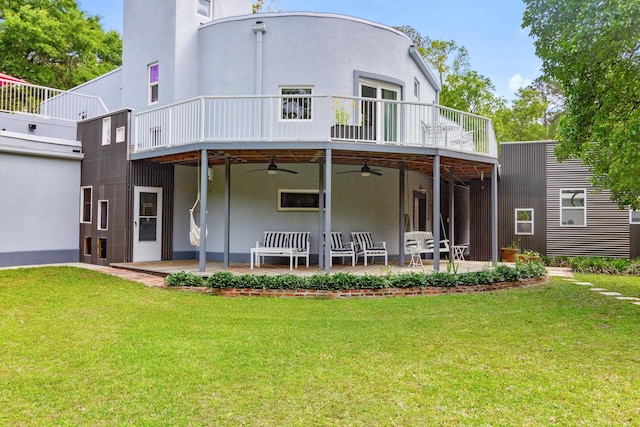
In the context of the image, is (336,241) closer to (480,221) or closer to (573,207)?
(480,221)

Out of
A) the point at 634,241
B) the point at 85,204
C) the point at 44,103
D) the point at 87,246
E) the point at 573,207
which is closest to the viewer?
the point at 87,246

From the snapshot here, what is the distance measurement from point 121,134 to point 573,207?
13.5 meters

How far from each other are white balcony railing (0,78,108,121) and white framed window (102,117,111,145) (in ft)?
5.80

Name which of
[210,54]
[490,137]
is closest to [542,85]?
[490,137]

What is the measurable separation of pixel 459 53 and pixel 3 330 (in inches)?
973

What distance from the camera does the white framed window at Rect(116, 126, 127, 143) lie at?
11195 mm

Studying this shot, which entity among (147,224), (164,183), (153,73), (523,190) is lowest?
(147,224)

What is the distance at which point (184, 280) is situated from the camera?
823cm

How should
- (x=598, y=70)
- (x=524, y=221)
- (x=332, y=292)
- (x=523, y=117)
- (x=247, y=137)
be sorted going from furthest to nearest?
(x=523, y=117)
(x=524, y=221)
(x=247, y=137)
(x=332, y=292)
(x=598, y=70)

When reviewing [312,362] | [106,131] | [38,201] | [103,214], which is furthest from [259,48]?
[312,362]

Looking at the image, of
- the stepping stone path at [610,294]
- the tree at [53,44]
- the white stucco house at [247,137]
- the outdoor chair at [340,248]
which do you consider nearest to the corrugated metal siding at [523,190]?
the white stucco house at [247,137]

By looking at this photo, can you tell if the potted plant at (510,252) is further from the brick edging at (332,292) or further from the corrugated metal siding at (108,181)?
the corrugated metal siding at (108,181)

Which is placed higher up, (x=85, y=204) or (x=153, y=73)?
(x=153, y=73)

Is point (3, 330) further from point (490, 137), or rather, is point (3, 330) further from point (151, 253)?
point (490, 137)
